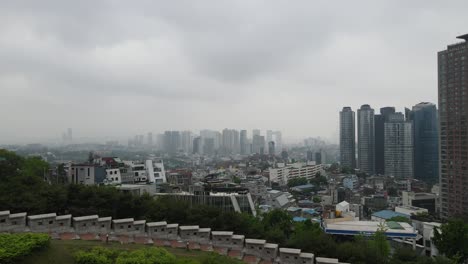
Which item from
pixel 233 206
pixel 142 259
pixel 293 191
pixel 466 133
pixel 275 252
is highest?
pixel 466 133

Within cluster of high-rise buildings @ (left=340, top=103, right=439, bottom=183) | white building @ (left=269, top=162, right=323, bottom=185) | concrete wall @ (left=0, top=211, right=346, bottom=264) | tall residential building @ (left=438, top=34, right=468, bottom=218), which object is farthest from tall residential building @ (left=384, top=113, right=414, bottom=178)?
concrete wall @ (left=0, top=211, right=346, bottom=264)

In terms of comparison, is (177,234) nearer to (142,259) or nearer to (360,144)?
(142,259)

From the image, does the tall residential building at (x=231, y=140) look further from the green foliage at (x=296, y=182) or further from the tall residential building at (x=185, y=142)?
the green foliage at (x=296, y=182)

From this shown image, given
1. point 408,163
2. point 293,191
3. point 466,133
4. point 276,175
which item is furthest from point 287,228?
point 408,163

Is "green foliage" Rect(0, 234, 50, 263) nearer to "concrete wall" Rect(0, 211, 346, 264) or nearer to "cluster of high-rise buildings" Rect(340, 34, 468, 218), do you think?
"concrete wall" Rect(0, 211, 346, 264)

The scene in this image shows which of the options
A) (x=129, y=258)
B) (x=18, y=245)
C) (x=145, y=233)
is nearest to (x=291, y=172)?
(x=145, y=233)

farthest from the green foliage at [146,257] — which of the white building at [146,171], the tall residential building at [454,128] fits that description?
the tall residential building at [454,128]
